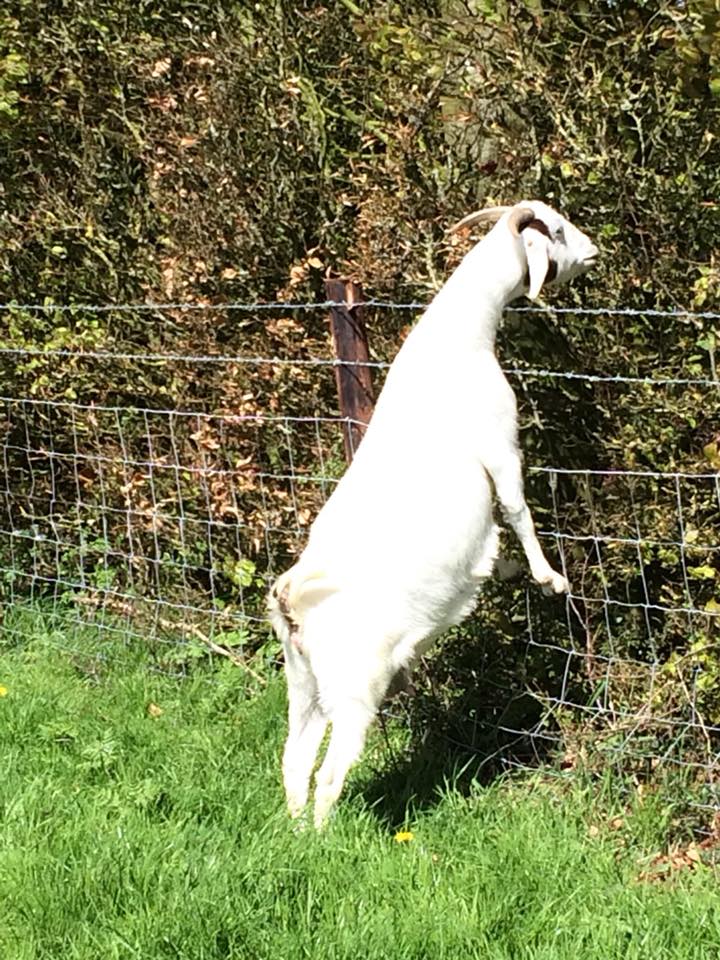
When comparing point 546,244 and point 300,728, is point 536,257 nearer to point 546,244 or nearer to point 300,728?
point 546,244

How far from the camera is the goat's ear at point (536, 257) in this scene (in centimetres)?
410

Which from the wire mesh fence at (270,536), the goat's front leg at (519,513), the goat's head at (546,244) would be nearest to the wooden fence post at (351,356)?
the wire mesh fence at (270,536)

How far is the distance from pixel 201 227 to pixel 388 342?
47.7 inches

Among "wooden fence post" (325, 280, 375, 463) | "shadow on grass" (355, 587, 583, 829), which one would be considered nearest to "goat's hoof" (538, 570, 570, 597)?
Result: "shadow on grass" (355, 587, 583, 829)

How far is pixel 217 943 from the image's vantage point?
Result: 10.8 ft

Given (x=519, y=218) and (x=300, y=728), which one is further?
(x=300, y=728)

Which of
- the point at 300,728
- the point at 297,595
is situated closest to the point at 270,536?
the point at 300,728

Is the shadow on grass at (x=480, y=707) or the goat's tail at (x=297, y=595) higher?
the goat's tail at (x=297, y=595)

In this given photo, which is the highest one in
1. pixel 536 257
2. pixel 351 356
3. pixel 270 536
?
pixel 536 257

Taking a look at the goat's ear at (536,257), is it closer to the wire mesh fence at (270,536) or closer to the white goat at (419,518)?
the white goat at (419,518)

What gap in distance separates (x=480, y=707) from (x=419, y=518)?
1166mm

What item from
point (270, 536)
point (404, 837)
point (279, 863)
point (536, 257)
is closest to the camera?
point (279, 863)

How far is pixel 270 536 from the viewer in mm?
5855

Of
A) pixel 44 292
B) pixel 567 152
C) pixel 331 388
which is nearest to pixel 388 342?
pixel 331 388
